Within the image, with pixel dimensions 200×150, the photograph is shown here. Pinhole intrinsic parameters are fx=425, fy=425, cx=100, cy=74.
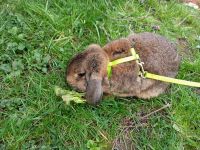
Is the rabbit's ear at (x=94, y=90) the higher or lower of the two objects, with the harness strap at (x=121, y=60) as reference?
lower

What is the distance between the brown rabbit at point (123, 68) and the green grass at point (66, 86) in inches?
5.1

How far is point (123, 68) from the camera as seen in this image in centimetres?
415

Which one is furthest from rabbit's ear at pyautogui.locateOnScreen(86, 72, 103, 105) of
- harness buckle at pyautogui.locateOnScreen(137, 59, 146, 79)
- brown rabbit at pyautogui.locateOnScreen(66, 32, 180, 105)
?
harness buckle at pyautogui.locateOnScreen(137, 59, 146, 79)

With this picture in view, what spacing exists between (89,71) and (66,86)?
304 millimetres

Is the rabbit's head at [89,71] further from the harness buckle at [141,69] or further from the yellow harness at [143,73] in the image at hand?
the harness buckle at [141,69]

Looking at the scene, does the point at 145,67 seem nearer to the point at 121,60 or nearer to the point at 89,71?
the point at 121,60

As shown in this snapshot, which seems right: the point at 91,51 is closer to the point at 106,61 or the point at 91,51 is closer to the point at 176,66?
the point at 106,61

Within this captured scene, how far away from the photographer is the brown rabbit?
4062 millimetres

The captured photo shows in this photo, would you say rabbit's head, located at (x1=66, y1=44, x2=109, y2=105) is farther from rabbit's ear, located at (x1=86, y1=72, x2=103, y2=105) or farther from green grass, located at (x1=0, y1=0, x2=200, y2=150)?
green grass, located at (x1=0, y1=0, x2=200, y2=150)

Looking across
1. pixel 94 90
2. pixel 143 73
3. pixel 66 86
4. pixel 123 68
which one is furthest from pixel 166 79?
pixel 66 86

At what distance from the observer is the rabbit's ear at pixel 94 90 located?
3.96 meters

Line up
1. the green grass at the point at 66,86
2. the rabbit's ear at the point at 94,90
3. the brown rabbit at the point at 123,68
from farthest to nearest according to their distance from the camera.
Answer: the brown rabbit at the point at 123,68, the rabbit's ear at the point at 94,90, the green grass at the point at 66,86


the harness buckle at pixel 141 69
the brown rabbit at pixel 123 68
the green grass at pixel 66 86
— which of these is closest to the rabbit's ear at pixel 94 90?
the brown rabbit at pixel 123 68

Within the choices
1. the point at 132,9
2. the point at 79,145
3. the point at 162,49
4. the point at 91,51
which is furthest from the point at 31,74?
the point at 132,9
